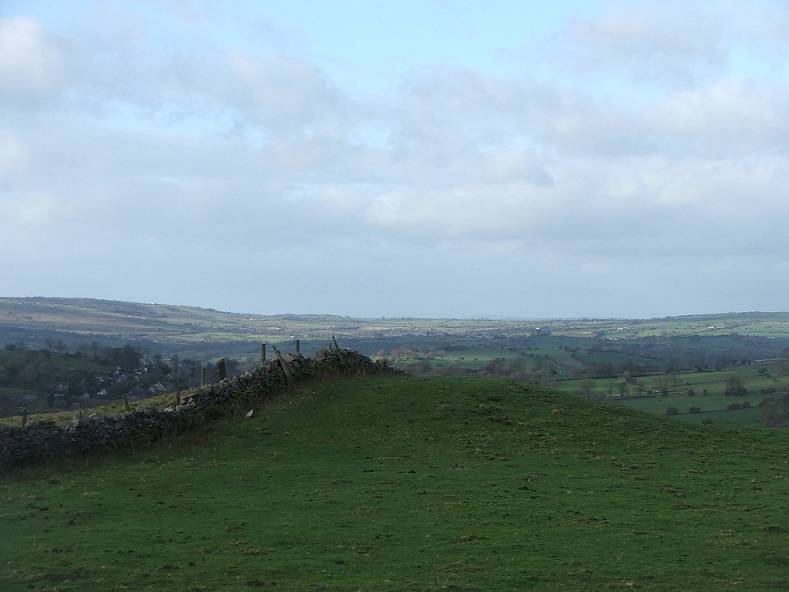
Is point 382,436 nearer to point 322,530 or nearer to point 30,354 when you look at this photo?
point 322,530

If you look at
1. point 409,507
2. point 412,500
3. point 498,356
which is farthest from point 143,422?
point 498,356

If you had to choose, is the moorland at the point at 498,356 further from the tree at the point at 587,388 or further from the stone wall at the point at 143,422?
the stone wall at the point at 143,422

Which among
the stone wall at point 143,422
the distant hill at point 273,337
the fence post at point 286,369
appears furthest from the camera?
the distant hill at point 273,337

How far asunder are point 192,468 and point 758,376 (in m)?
65.1

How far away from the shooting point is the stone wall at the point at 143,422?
20391 millimetres

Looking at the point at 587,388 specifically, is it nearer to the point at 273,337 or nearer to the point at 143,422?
the point at 143,422

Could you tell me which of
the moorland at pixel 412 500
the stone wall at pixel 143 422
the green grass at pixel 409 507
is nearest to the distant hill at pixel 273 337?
the stone wall at pixel 143 422

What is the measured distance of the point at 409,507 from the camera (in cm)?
1655

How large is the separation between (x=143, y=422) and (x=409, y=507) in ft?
35.0

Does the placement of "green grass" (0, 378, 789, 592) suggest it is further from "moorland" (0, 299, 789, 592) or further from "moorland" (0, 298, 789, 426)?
"moorland" (0, 298, 789, 426)

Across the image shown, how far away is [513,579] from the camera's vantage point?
1184cm

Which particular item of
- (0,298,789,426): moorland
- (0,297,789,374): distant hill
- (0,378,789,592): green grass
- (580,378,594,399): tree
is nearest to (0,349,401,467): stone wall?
(0,378,789,592): green grass

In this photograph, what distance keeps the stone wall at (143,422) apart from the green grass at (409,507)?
0.67 m

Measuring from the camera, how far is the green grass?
12.1 meters
